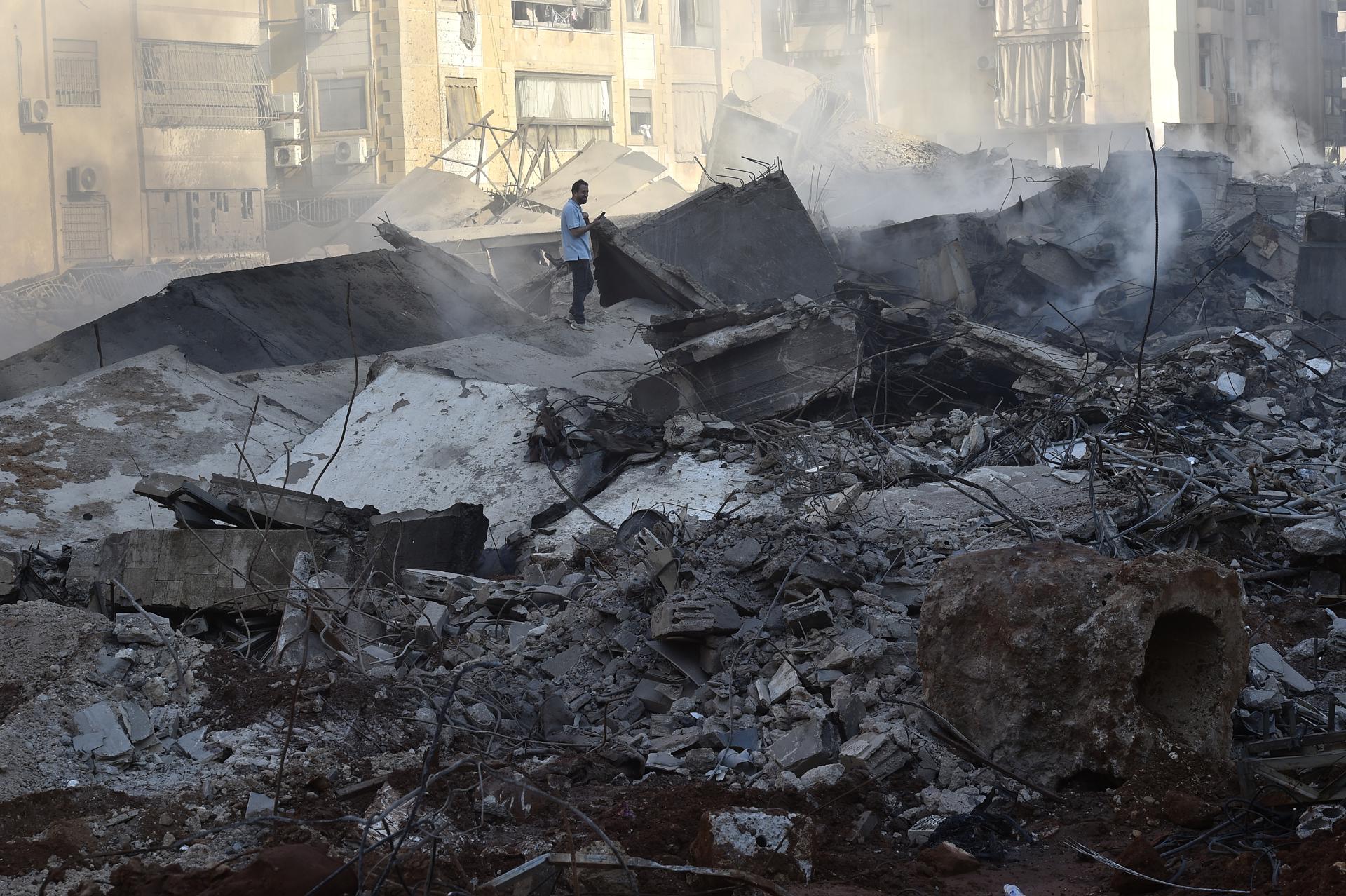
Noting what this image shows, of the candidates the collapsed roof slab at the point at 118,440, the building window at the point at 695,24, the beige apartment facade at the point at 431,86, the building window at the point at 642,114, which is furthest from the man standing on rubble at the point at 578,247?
the building window at the point at 695,24

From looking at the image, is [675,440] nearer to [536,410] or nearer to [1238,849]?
[536,410]

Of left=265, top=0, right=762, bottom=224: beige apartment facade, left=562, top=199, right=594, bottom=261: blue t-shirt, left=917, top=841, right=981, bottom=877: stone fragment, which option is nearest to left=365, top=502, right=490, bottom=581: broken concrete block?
left=917, top=841, right=981, bottom=877: stone fragment

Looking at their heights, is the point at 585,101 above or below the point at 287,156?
above

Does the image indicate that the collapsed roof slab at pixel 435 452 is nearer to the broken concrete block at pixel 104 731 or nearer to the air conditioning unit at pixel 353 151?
the broken concrete block at pixel 104 731

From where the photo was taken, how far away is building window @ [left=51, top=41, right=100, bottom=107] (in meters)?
24.6

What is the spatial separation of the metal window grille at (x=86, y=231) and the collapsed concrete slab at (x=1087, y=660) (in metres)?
25.1

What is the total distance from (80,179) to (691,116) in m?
17.8

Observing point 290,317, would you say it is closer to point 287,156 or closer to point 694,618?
point 694,618

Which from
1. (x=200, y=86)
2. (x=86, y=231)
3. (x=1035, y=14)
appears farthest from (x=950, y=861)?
(x=1035, y=14)

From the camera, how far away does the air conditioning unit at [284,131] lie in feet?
97.6

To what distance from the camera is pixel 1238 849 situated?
319 centimetres

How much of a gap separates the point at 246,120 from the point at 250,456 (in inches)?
861

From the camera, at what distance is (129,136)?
84.6ft

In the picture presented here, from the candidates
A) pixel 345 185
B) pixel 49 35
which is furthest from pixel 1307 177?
pixel 49 35
